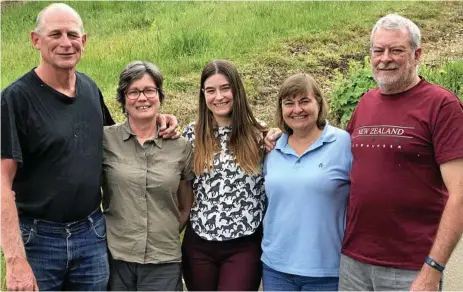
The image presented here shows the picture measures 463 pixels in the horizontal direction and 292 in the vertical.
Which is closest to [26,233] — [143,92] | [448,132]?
[143,92]

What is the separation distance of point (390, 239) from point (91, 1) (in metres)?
12.7

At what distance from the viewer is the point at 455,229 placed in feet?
9.71

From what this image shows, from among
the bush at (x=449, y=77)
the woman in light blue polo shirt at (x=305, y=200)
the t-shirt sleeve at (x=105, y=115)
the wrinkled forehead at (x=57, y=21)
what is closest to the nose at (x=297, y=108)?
the woman in light blue polo shirt at (x=305, y=200)

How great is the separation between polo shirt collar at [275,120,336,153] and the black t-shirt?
1002 mm

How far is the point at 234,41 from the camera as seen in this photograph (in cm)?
991

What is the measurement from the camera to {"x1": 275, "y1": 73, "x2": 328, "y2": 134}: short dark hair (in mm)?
3465

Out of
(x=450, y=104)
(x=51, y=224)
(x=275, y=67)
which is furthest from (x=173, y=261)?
(x=275, y=67)

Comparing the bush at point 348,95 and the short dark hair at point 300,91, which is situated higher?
the short dark hair at point 300,91

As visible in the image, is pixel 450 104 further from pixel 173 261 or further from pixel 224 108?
pixel 173 261

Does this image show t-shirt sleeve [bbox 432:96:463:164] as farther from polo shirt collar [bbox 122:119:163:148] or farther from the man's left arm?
polo shirt collar [bbox 122:119:163:148]

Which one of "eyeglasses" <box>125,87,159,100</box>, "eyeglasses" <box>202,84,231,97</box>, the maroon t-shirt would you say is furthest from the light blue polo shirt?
"eyeglasses" <box>125,87,159,100</box>

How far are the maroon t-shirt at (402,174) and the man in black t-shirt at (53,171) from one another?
1.41m

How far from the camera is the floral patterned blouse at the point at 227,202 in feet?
11.6

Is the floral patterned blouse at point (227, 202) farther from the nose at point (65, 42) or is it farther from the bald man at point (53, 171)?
the nose at point (65, 42)
